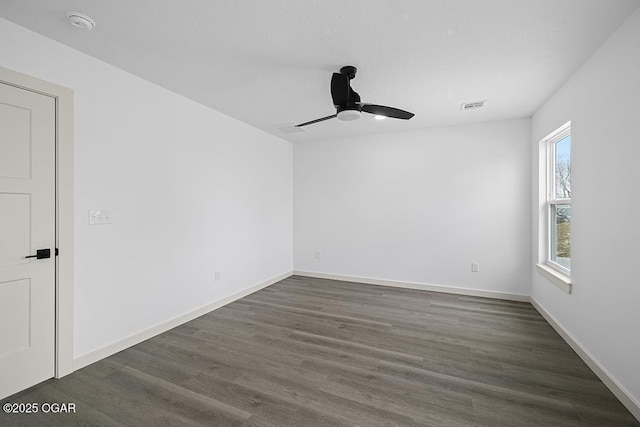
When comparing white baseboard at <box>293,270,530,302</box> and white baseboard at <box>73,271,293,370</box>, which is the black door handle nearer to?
white baseboard at <box>73,271,293,370</box>

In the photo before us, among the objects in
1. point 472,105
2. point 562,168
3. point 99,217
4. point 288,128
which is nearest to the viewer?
point 99,217

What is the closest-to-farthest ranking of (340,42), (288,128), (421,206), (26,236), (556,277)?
(26,236) < (340,42) < (556,277) < (288,128) < (421,206)

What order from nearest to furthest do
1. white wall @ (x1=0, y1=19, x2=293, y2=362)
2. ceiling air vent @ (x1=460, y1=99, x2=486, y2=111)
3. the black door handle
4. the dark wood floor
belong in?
the dark wood floor < the black door handle < white wall @ (x1=0, y1=19, x2=293, y2=362) < ceiling air vent @ (x1=460, y1=99, x2=486, y2=111)

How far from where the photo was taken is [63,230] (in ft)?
7.36

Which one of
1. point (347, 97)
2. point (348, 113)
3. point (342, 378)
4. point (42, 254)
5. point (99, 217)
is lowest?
point (342, 378)

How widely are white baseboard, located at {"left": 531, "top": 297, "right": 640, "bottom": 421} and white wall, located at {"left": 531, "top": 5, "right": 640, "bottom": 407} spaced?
0.04m

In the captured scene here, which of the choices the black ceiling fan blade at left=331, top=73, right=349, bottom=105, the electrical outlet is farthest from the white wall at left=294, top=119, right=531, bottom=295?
the electrical outlet

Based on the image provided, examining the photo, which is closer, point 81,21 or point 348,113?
point 81,21

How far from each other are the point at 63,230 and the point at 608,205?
4.24m

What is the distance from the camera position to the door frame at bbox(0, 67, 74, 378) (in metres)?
2.22

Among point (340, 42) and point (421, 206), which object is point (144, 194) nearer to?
point (340, 42)

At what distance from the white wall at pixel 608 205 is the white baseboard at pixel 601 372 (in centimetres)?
4

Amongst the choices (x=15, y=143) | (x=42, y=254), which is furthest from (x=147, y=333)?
(x=15, y=143)

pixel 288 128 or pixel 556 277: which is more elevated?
pixel 288 128
